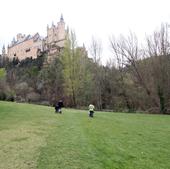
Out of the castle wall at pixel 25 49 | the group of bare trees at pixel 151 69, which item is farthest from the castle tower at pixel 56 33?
the group of bare trees at pixel 151 69

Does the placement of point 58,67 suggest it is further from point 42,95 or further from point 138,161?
point 138,161

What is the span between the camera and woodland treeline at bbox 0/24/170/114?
4050cm

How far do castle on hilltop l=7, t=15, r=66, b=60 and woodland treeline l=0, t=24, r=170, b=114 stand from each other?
3409cm

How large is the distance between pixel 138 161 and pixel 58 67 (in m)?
53.9

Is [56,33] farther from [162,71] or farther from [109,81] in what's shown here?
[162,71]

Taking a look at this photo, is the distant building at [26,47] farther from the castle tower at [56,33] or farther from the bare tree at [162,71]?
the bare tree at [162,71]

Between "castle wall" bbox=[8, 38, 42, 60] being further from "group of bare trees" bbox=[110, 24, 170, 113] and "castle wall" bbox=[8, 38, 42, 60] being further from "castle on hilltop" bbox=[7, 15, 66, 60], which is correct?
"group of bare trees" bbox=[110, 24, 170, 113]

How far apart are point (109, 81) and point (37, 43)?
6865 centimetres

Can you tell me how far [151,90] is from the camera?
135 feet

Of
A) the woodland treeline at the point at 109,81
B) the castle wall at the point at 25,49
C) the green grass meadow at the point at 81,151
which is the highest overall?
the castle wall at the point at 25,49

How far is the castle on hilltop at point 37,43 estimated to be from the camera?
106144 millimetres

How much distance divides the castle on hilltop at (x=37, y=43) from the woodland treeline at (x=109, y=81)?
34089mm

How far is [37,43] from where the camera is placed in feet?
379

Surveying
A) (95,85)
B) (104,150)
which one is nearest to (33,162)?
(104,150)
